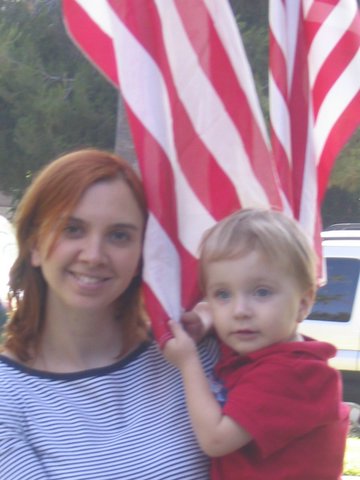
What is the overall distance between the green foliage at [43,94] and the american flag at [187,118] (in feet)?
39.4

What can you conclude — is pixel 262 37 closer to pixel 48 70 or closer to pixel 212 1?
pixel 48 70

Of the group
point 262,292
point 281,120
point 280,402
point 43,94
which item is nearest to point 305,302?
point 262,292

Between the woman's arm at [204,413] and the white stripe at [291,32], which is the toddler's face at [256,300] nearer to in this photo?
the woman's arm at [204,413]

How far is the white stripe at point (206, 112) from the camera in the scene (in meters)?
2.62

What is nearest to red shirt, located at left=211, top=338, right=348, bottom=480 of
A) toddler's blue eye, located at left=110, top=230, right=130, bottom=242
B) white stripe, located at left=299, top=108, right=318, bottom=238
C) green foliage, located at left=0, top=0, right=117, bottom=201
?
toddler's blue eye, located at left=110, top=230, right=130, bottom=242

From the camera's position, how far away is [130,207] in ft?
8.21

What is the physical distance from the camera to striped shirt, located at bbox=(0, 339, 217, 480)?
227 centimetres

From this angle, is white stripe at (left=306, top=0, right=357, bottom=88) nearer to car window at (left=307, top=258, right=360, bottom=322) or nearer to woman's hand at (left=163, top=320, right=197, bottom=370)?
woman's hand at (left=163, top=320, right=197, bottom=370)

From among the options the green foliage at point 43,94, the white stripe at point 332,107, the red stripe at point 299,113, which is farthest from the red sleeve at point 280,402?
the green foliage at point 43,94

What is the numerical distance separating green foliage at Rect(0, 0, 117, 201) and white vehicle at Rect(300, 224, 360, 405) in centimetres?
611

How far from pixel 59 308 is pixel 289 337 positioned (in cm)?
57

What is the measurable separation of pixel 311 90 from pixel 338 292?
6.92 metres

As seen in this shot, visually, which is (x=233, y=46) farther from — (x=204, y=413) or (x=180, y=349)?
(x=204, y=413)

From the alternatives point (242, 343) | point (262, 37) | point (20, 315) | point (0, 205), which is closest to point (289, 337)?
point (242, 343)
